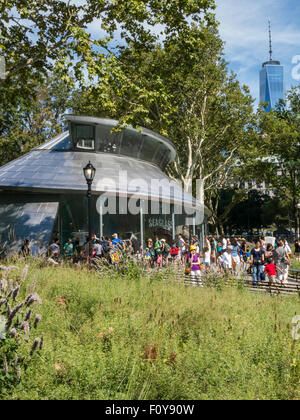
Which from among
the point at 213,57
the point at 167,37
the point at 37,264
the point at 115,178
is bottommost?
the point at 37,264

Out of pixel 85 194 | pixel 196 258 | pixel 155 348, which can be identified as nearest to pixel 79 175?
pixel 85 194

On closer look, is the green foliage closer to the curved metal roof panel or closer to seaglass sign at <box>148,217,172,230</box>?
the curved metal roof panel

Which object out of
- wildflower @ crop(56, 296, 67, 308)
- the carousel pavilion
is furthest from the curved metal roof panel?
wildflower @ crop(56, 296, 67, 308)

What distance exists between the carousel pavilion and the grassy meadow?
13.3 meters

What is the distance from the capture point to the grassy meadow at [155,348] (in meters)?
4.21

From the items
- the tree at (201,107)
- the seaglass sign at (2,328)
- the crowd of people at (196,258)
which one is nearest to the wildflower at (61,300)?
the seaglass sign at (2,328)

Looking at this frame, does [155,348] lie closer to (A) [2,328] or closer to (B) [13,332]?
(B) [13,332]

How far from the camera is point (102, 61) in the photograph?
1294 cm

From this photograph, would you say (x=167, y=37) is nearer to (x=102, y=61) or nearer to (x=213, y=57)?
(x=102, y=61)

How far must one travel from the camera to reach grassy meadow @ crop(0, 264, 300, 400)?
4.21 meters

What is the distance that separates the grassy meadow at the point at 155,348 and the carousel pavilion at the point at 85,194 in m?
13.3
